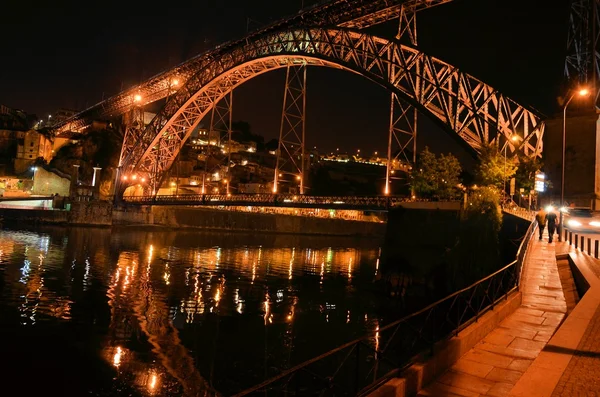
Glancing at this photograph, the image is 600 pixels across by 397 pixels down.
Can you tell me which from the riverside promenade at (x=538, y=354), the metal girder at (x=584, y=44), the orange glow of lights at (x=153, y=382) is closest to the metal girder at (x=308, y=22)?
the metal girder at (x=584, y=44)

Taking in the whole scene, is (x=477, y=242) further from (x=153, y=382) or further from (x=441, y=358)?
(x=441, y=358)

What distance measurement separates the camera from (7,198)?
58.7 meters


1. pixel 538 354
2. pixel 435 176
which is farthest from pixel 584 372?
pixel 435 176

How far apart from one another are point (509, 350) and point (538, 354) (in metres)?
0.64

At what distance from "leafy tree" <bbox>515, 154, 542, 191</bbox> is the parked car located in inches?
503

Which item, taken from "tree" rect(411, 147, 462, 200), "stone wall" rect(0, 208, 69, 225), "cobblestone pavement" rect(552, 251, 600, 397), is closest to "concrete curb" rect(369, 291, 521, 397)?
"cobblestone pavement" rect(552, 251, 600, 397)

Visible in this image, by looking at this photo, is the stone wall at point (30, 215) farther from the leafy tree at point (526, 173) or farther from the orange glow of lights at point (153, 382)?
the orange glow of lights at point (153, 382)

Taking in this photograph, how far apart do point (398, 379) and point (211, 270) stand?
874 inches

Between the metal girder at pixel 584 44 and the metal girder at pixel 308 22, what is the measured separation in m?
8.90

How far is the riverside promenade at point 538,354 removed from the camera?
5.03 m

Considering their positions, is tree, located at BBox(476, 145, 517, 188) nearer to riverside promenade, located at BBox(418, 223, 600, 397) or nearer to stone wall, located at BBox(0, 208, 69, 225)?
riverside promenade, located at BBox(418, 223, 600, 397)

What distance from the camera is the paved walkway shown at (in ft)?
18.0

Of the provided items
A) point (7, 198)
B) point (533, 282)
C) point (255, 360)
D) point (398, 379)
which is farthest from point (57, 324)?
point (7, 198)

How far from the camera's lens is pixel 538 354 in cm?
609
